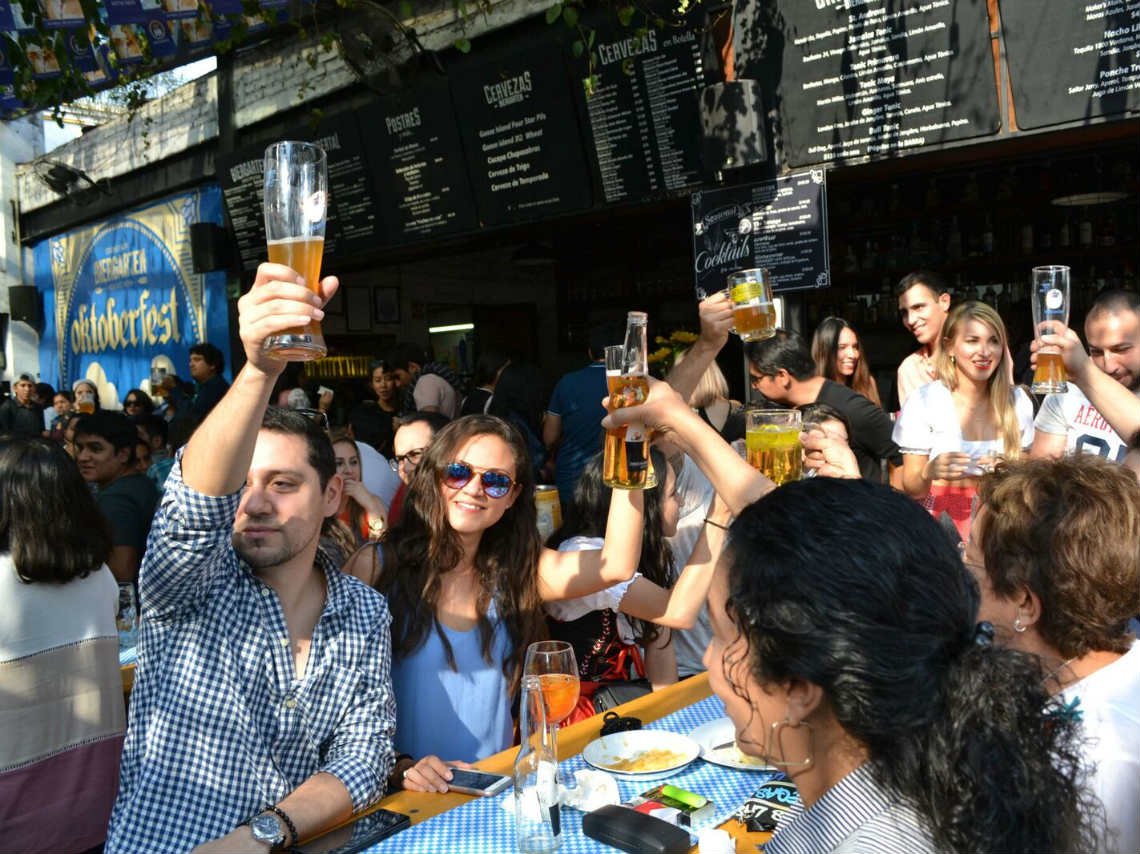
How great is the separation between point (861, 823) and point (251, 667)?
53.4 inches

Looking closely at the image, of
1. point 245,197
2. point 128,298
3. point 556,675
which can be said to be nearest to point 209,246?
point 245,197

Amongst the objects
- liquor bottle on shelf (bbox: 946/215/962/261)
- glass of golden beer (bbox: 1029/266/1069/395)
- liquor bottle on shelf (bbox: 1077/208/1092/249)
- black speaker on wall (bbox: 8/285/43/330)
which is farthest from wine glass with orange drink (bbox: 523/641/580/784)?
black speaker on wall (bbox: 8/285/43/330)

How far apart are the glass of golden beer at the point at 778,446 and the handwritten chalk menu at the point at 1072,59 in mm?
2755

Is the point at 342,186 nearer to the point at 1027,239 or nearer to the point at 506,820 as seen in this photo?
the point at 1027,239

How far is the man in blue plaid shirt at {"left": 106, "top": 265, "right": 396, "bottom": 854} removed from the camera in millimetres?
1743

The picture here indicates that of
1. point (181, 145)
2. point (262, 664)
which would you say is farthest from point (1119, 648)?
point (181, 145)

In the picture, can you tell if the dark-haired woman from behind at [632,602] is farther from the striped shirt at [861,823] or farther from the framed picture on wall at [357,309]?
the framed picture on wall at [357,309]

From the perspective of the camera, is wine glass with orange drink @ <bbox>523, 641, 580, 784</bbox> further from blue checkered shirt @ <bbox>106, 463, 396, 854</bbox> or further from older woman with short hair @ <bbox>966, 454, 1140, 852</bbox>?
older woman with short hair @ <bbox>966, 454, 1140, 852</bbox>

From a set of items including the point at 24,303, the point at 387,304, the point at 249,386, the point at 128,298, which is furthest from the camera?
the point at 24,303

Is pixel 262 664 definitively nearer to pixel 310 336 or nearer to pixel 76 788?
pixel 310 336

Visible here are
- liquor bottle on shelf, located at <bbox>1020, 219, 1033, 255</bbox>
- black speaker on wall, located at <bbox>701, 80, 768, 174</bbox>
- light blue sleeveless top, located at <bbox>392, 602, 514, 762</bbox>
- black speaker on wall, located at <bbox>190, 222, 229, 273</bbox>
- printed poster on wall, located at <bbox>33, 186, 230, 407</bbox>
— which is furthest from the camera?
printed poster on wall, located at <bbox>33, 186, 230, 407</bbox>

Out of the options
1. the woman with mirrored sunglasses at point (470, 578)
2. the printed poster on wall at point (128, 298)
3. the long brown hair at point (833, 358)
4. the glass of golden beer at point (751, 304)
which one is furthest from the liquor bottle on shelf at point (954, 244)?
the printed poster on wall at point (128, 298)

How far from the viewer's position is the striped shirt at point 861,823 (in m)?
1.08

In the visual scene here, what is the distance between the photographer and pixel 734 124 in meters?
4.62
